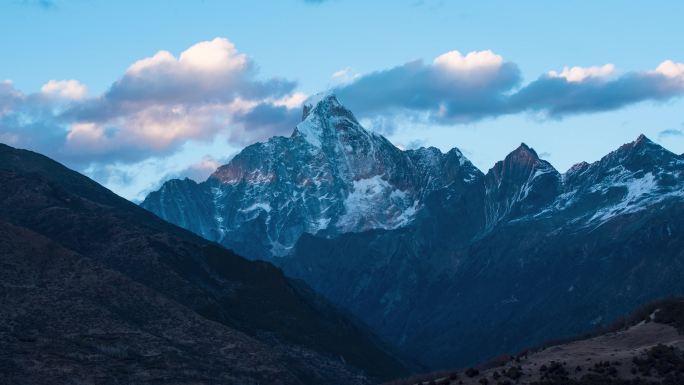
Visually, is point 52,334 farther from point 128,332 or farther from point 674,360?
point 674,360

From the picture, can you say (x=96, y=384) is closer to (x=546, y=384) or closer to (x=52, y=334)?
(x=52, y=334)

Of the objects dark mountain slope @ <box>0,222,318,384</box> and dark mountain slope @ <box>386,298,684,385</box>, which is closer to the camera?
dark mountain slope @ <box>386,298,684,385</box>

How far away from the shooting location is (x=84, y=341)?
182m

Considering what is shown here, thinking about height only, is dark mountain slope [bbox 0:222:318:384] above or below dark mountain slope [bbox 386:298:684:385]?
above

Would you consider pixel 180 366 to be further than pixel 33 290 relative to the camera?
No

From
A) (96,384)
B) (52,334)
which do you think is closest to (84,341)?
(52,334)

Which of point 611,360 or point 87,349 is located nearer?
point 611,360

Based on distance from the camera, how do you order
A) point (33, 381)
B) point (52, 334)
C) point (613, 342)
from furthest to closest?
point (52, 334)
point (33, 381)
point (613, 342)

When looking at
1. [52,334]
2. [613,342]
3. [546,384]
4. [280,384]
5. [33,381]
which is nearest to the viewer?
[546,384]

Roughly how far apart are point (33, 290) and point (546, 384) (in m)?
111

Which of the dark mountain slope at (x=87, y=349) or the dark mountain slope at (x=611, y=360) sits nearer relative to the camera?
the dark mountain slope at (x=611, y=360)

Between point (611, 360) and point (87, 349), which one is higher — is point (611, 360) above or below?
below

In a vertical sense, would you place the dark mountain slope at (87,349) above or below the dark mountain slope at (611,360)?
above

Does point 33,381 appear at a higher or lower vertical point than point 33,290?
lower
